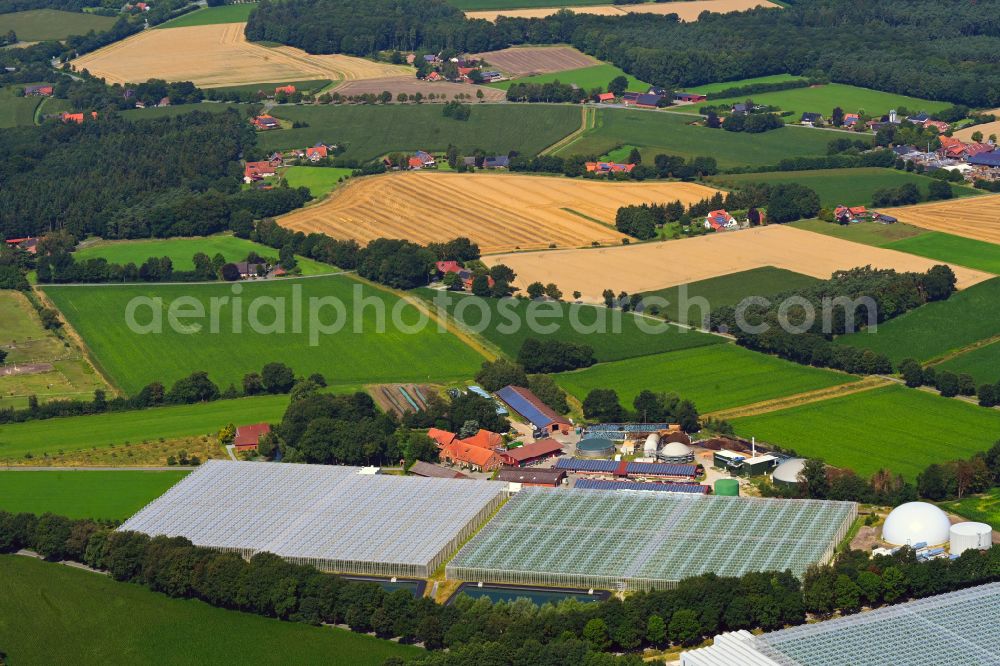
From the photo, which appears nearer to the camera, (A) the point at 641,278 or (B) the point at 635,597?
(B) the point at 635,597

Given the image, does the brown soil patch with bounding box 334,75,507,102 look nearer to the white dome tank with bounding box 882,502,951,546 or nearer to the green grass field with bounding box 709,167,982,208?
the green grass field with bounding box 709,167,982,208

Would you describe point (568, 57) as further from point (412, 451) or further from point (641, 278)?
point (412, 451)

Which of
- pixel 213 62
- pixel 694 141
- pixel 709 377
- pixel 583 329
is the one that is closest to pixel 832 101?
pixel 694 141

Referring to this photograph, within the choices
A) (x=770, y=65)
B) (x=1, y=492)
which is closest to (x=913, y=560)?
(x=1, y=492)

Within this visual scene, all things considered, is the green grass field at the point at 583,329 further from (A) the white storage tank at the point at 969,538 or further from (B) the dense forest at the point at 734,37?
(B) the dense forest at the point at 734,37

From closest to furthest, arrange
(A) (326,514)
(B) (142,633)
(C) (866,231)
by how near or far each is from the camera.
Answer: (B) (142,633) < (A) (326,514) < (C) (866,231)

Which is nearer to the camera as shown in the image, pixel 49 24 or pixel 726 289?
pixel 726 289

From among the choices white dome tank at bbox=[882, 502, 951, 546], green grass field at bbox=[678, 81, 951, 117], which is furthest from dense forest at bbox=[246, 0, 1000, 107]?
white dome tank at bbox=[882, 502, 951, 546]

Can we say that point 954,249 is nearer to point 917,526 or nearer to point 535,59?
point 917,526
